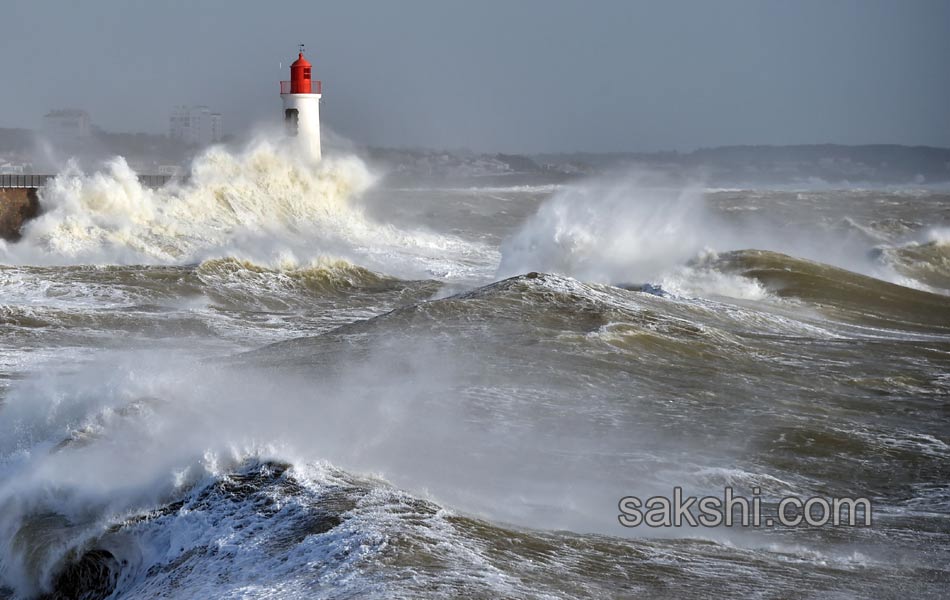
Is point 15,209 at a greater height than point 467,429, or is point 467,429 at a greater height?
point 15,209

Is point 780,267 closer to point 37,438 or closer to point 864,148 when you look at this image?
point 37,438

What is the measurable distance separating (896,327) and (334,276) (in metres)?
10.4

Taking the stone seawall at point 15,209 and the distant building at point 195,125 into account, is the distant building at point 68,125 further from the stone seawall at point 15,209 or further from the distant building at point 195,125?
the stone seawall at point 15,209

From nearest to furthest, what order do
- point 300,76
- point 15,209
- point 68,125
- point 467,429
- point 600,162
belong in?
point 467,429 < point 15,209 < point 300,76 < point 68,125 < point 600,162

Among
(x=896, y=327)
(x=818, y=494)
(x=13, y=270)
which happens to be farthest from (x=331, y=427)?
Result: (x=13, y=270)

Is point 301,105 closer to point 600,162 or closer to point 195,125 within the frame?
point 195,125

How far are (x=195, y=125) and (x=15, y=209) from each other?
141 ft

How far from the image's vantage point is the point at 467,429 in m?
8.91

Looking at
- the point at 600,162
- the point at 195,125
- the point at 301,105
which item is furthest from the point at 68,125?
the point at 600,162

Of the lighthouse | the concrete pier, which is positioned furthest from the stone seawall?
the lighthouse

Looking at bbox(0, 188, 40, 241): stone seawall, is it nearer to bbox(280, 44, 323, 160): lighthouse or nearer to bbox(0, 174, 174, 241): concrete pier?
bbox(0, 174, 174, 241): concrete pier

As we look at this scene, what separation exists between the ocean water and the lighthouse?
9.47m

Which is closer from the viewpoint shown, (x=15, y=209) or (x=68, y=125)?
(x=15, y=209)

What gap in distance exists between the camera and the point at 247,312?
56.6 feet
